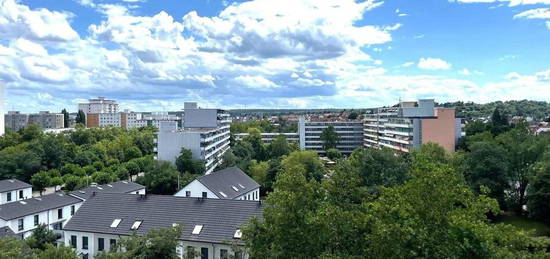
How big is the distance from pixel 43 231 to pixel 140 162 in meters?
40.3

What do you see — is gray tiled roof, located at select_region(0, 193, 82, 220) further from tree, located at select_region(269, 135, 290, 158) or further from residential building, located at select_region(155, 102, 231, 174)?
tree, located at select_region(269, 135, 290, 158)

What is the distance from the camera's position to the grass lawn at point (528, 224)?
4041 centimetres

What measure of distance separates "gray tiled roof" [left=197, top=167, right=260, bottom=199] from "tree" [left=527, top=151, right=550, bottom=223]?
28.0 m

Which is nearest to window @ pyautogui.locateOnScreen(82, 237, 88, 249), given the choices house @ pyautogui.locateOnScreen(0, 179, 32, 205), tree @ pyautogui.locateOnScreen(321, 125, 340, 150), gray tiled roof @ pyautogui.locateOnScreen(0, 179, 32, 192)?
house @ pyautogui.locateOnScreen(0, 179, 32, 205)

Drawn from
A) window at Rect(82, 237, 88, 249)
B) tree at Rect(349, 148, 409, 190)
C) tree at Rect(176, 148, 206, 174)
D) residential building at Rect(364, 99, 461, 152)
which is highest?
residential building at Rect(364, 99, 461, 152)

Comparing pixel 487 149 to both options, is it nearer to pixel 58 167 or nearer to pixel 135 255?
pixel 135 255

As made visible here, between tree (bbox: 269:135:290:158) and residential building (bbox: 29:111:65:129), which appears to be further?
residential building (bbox: 29:111:65:129)

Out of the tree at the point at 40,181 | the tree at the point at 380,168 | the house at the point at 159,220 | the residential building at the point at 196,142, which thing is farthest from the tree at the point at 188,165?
the house at the point at 159,220

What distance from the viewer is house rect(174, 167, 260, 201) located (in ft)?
139

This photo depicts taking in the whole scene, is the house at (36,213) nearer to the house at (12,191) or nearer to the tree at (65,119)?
the house at (12,191)

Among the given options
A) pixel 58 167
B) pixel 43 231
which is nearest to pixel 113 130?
pixel 58 167

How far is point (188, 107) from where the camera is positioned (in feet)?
319

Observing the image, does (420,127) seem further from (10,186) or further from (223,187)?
(10,186)

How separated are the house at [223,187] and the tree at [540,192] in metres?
28.0
